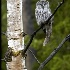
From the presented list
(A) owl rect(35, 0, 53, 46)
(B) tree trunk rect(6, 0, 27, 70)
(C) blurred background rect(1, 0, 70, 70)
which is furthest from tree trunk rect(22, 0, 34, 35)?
(B) tree trunk rect(6, 0, 27, 70)

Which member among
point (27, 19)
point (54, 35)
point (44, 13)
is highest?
point (44, 13)

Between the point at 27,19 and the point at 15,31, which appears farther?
the point at 27,19

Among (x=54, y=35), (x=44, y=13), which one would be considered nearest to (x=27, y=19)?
(x=54, y=35)

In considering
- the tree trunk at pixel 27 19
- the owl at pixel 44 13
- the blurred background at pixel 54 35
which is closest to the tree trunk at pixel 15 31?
the owl at pixel 44 13

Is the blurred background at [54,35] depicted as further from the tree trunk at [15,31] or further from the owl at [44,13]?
the tree trunk at [15,31]

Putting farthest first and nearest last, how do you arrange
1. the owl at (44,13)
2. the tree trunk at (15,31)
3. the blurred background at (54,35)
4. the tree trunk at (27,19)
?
the tree trunk at (27,19) → the blurred background at (54,35) → the owl at (44,13) → the tree trunk at (15,31)

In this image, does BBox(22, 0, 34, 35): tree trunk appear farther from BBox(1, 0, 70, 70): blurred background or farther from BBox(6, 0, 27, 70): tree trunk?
BBox(6, 0, 27, 70): tree trunk

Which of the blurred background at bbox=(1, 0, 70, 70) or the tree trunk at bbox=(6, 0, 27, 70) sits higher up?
the tree trunk at bbox=(6, 0, 27, 70)

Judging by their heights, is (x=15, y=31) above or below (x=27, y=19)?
Answer: above

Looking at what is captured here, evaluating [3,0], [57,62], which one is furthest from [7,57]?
[3,0]

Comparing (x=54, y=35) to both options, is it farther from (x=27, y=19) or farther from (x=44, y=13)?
(x=44, y=13)

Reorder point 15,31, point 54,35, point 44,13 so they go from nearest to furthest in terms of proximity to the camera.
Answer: point 15,31, point 44,13, point 54,35

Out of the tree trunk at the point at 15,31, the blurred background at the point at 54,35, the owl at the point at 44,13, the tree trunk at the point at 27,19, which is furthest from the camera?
the tree trunk at the point at 27,19

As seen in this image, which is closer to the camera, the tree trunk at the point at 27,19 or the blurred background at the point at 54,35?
the blurred background at the point at 54,35
